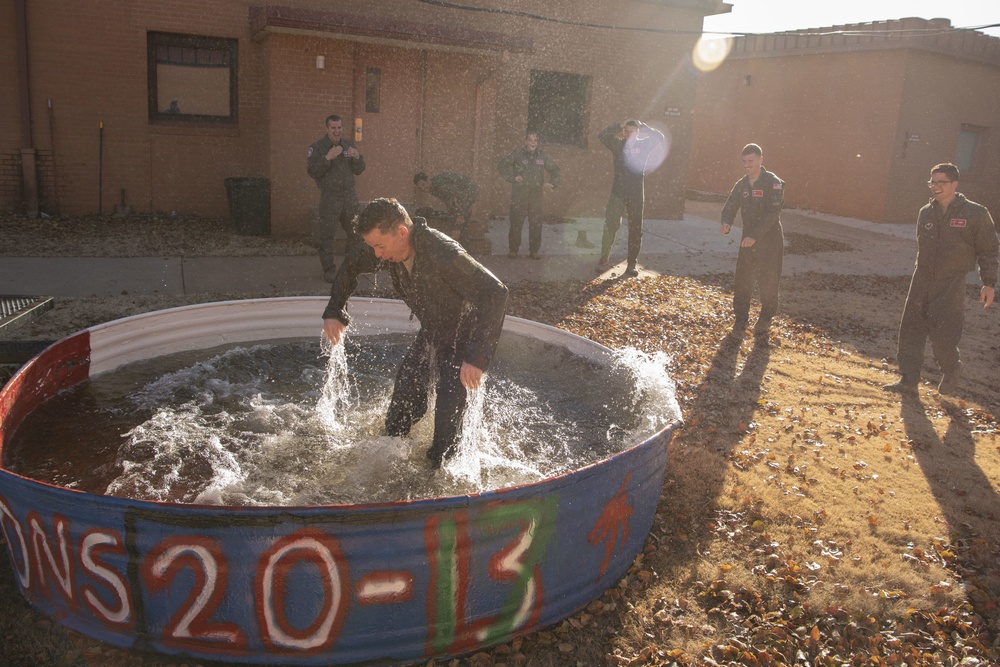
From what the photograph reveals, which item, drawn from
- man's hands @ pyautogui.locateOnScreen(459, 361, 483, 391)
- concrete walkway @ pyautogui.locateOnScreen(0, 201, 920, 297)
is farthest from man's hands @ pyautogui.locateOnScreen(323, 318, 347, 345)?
concrete walkway @ pyautogui.locateOnScreen(0, 201, 920, 297)

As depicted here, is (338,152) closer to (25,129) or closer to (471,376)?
(471,376)

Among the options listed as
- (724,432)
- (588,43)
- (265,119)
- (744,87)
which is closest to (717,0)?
(588,43)

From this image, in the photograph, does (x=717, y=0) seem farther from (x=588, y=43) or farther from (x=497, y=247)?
(x=497, y=247)

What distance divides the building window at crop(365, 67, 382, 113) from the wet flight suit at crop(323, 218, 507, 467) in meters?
9.38

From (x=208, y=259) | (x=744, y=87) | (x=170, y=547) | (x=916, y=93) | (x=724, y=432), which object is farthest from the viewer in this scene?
(x=744, y=87)

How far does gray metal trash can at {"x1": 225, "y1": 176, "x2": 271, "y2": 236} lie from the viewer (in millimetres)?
12727

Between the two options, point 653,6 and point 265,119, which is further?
point 653,6

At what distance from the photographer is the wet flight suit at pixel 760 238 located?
8.62 metres

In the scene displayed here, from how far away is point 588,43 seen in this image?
16.5 metres

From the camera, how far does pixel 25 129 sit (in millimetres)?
12812

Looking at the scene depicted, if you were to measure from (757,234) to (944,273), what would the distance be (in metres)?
1.98

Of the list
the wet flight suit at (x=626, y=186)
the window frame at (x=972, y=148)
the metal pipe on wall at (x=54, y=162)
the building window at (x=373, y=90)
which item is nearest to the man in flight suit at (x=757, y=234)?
the wet flight suit at (x=626, y=186)

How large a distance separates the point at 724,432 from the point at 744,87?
20.8 m

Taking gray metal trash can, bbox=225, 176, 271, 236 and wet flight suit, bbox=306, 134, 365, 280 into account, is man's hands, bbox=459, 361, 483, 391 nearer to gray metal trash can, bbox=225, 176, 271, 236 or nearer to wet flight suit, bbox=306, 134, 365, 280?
wet flight suit, bbox=306, 134, 365, 280
